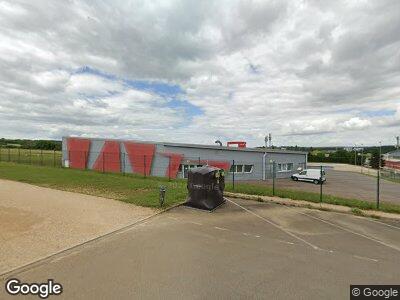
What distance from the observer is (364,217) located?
14.0m

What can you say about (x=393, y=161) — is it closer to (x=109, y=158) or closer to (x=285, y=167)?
(x=285, y=167)

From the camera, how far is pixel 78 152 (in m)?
39.6

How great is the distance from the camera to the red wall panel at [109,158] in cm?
3646

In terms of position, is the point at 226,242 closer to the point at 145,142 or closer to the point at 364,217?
the point at 364,217

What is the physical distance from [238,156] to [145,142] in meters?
10.2

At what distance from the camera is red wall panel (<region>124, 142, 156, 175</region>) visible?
34.6 m

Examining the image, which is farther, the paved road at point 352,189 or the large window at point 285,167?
the large window at point 285,167

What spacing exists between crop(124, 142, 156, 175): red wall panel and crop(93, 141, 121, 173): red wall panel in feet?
4.71

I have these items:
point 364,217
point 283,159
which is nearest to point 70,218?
point 364,217

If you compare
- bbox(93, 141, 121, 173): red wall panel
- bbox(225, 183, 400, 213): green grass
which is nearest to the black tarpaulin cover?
bbox(225, 183, 400, 213): green grass

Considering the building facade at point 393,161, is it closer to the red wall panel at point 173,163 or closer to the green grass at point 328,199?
the red wall panel at point 173,163

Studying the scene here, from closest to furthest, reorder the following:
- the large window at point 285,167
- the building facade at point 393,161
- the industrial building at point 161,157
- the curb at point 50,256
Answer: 1. the curb at point 50,256
2. the industrial building at point 161,157
3. the large window at point 285,167
4. the building facade at point 393,161

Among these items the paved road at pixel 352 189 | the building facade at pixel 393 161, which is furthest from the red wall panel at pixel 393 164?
the paved road at pixel 352 189

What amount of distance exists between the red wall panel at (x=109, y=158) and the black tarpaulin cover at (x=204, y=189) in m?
22.6
